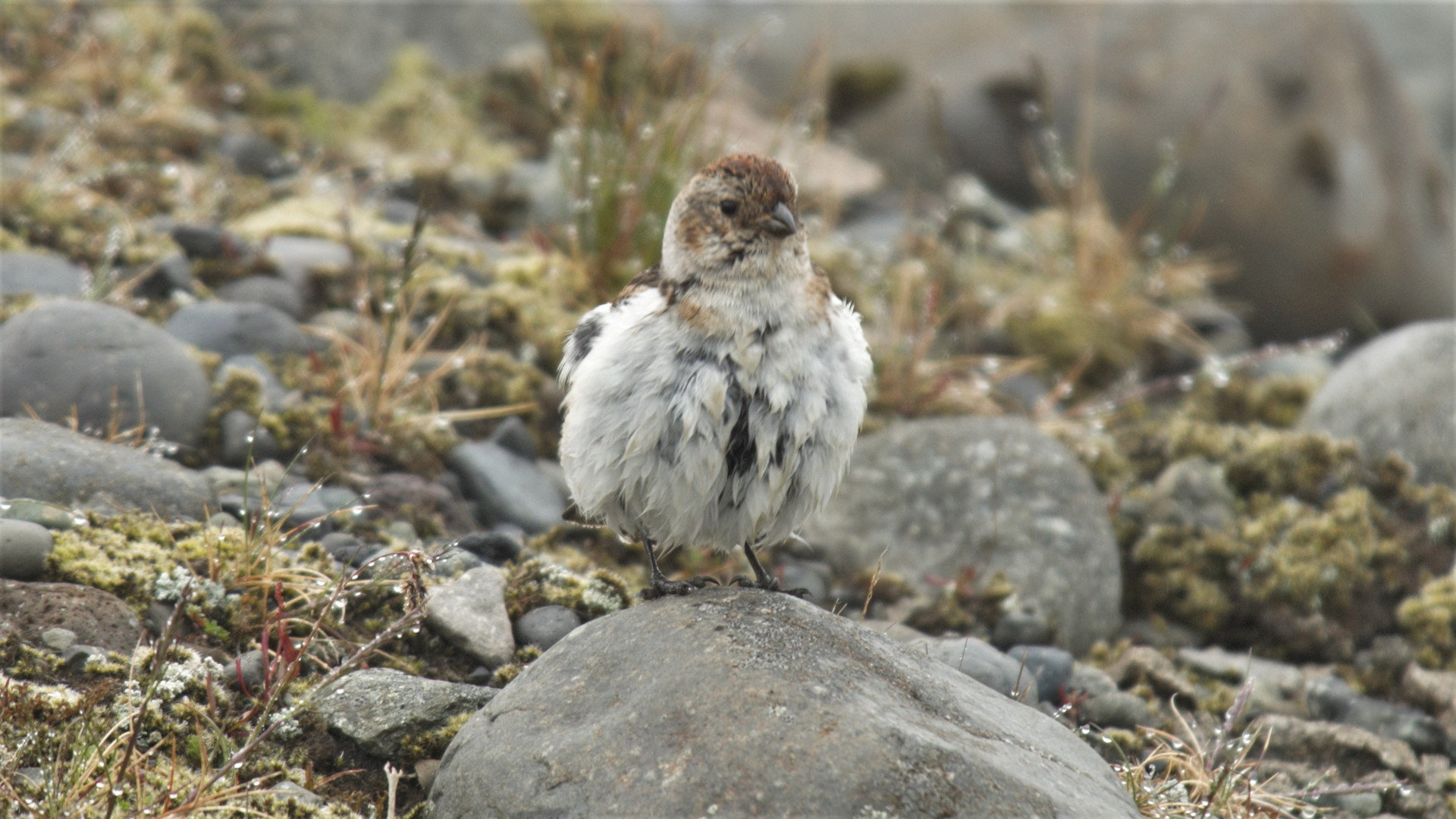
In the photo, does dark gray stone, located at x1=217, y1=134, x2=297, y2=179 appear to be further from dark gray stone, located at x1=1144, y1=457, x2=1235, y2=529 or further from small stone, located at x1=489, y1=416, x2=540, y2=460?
dark gray stone, located at x1=1144, y1=457, x2=1235, y2=529

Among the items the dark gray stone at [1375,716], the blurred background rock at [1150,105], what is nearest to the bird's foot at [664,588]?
the dark gray stone at [1375,716]

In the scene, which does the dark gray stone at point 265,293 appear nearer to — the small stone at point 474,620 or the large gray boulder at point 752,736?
the small stone at point 474,620

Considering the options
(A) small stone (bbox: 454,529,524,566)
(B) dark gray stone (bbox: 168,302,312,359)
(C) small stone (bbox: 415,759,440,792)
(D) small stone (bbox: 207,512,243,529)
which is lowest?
(C) small stone (bbox: 415,759,440,792)

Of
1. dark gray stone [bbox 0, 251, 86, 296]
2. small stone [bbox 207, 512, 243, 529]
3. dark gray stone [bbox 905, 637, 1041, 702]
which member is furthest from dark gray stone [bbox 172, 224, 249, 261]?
dark gray stone [bbox 905, 637, 1041, 702]

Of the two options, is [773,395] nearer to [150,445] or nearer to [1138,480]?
[150,445]

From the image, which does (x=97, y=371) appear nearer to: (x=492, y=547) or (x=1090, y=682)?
(x=492, y=547)

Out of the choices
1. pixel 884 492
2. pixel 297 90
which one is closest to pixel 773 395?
pixel 884 492

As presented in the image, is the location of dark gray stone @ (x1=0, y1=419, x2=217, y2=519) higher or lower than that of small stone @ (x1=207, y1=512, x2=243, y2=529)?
higher

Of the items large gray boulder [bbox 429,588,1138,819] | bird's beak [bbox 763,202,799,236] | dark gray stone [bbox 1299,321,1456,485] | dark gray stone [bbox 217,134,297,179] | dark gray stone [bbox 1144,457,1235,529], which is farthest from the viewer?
dark gray stone [bbox 217,134,297,179]
